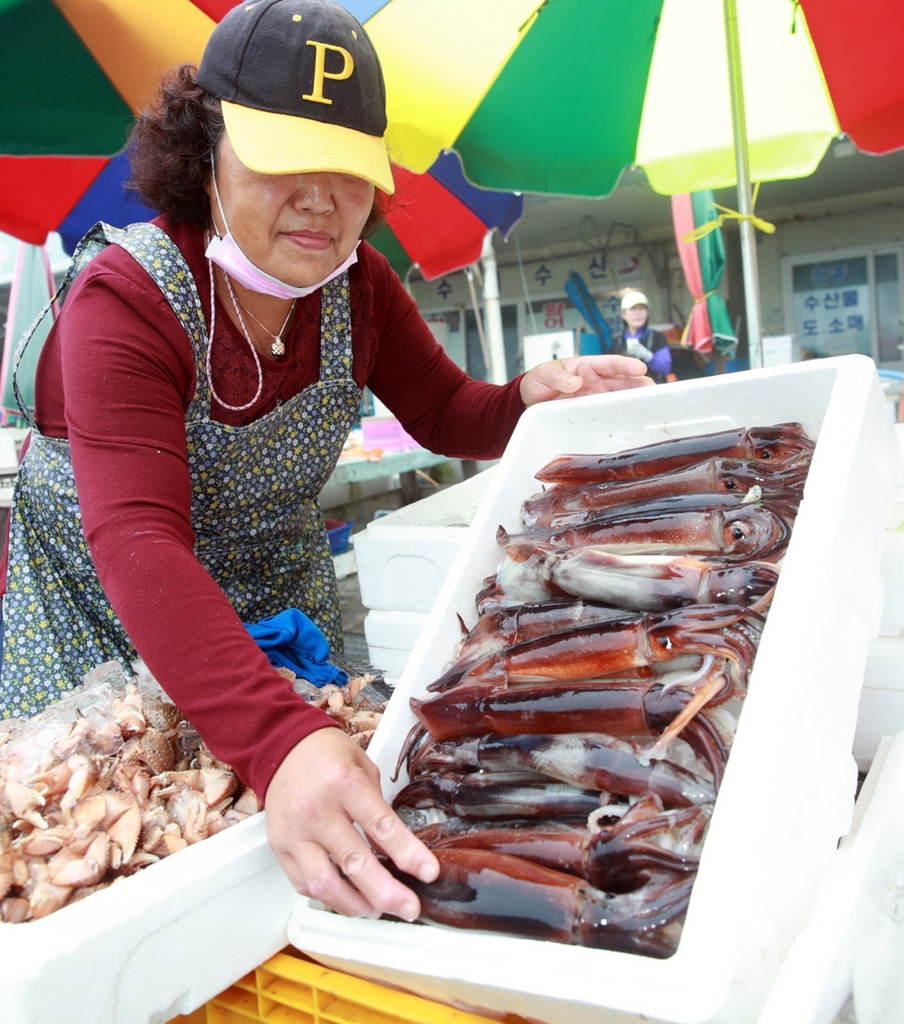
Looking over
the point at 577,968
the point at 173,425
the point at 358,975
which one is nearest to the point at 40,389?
the point at 173,425

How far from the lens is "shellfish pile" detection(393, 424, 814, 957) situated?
868 millimetres

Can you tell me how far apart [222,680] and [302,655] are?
0.72 m

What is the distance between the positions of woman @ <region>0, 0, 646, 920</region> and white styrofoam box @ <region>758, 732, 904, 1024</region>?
0.40 meters

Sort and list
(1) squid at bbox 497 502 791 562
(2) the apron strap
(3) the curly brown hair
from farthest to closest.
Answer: (3) the curly brown hair → (2) the apron strap → (1) squid at bbox 497 502 791 562

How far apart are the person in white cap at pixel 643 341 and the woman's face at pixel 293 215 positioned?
24.5ft

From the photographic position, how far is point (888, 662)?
4.66 feet

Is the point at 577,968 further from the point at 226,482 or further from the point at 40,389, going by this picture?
the point at 40,389

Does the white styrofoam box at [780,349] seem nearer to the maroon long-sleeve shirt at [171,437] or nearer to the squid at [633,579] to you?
the maroon long-sleeve shirt at [171,437]

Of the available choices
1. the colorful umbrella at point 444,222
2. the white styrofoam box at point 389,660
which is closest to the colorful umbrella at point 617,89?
the colorful umbrella at point 444,222

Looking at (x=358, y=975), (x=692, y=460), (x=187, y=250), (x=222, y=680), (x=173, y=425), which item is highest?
(x=187, y=250)

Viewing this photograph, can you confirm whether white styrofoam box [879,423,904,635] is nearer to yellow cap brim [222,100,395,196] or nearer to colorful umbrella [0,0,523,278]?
yellow cap brim [222,100,395,196]

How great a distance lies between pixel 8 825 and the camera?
113 cm

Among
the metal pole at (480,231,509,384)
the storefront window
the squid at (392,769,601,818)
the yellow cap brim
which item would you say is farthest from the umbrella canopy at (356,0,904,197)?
the storefront window

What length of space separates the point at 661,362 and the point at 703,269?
1091mm
